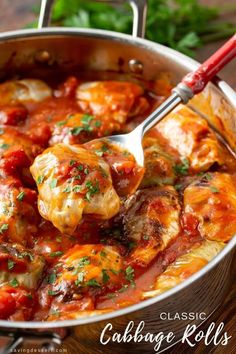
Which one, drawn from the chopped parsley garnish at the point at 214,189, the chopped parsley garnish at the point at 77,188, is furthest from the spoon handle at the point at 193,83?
the chopped parsley garnish at the point at 77,188

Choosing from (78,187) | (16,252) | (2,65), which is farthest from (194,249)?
(2,65)

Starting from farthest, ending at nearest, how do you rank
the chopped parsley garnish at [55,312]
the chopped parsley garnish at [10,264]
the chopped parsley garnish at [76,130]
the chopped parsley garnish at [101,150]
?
the chopped parsley garnish at [76,130] → the chopped parsley garnish at [101,150] → the chopped parsley garnish at [10,264] → the chopped parsley garnish at [55,312]

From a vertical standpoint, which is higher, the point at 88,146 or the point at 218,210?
the point at 218,210

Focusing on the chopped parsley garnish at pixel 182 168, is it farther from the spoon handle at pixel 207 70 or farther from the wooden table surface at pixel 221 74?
the wooden table surface at pixel 221 74

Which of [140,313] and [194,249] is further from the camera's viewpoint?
[194,249]

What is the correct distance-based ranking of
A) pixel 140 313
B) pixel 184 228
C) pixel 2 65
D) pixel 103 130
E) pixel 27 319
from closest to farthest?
pixel 140 313, pixel 27 319, pixel 184 228, pixel 103 130, pixel 2 65

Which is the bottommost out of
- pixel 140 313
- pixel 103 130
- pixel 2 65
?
pixel 2 65

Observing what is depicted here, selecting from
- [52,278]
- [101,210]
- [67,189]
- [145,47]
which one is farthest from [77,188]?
[145,47]

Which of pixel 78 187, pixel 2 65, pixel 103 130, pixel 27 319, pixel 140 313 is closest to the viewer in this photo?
pixel 140 313

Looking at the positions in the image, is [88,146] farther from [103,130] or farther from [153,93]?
[153,93]
